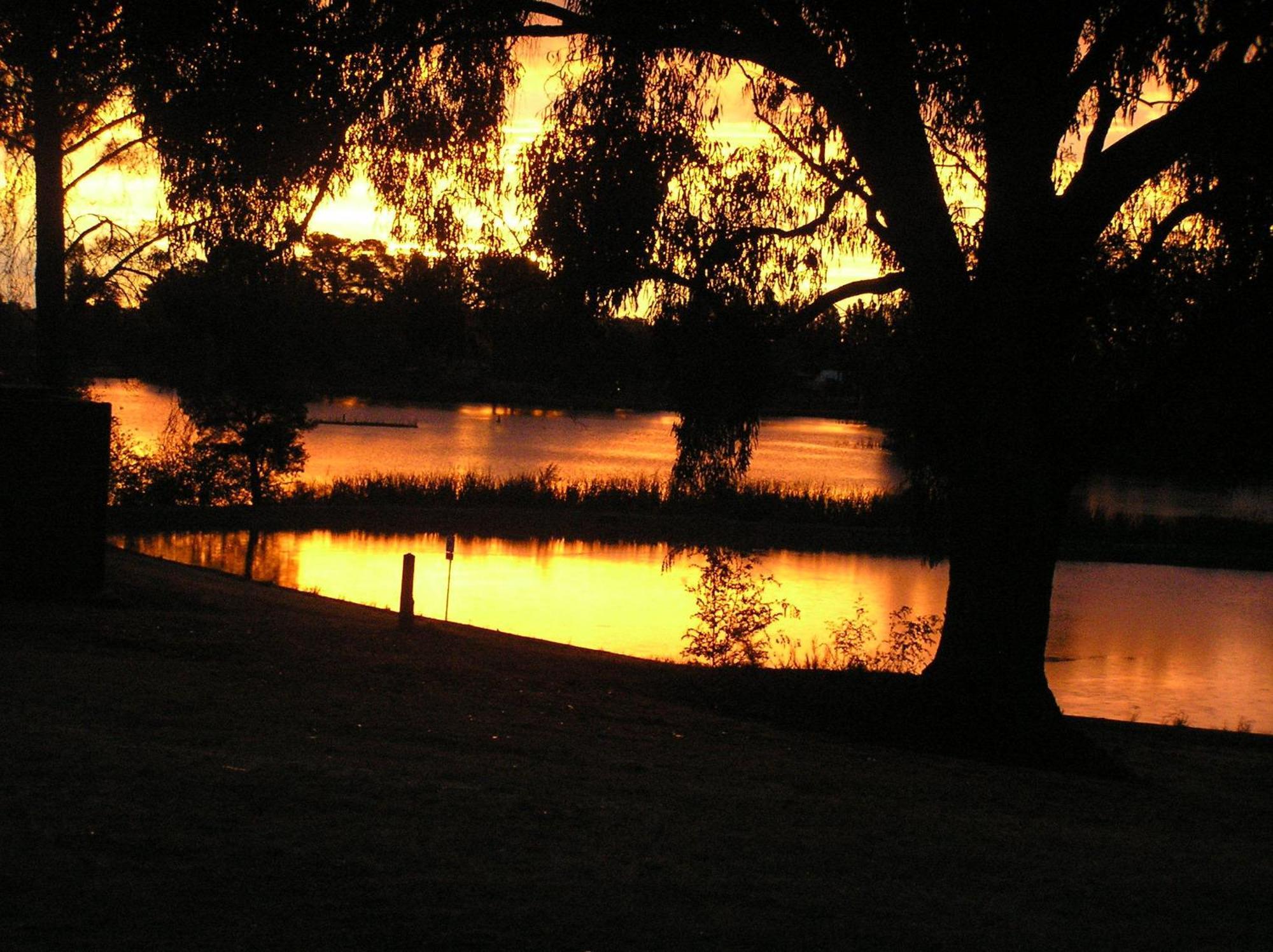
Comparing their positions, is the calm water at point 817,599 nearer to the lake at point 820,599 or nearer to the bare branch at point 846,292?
the lake at point 820,599

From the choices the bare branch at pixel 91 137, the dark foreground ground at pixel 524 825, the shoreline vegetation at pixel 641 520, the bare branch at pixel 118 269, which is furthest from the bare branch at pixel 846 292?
the shoreline vegetation at pixel 641 520

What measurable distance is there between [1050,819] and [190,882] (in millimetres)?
3593

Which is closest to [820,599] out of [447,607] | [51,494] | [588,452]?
[447,607]

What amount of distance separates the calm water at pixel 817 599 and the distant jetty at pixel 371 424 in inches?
1376

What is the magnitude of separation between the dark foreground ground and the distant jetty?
165 feet

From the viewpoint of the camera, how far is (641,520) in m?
25.4

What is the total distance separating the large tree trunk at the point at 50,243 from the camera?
1261 centimetres

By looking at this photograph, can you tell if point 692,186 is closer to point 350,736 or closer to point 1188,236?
point 1188,236

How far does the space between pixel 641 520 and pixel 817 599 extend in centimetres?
733

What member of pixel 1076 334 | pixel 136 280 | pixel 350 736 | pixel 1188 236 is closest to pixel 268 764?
pixel 350 736

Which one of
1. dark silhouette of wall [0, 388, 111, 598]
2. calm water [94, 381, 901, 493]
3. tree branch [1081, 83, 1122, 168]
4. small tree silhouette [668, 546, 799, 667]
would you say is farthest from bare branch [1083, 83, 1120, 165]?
calm water [94, 381, 901, 493]

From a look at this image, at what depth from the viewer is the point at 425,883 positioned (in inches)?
156

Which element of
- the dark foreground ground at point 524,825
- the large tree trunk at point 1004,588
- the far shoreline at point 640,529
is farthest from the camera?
the far shoreline at point 640,529

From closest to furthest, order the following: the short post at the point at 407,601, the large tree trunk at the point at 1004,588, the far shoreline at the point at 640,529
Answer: the large tree trunk at the point at 1004,588, the short post at the point at 407,601, the far shoreline at the point at 640,529
